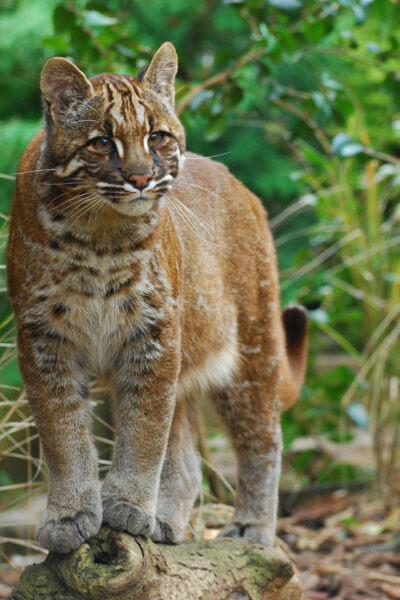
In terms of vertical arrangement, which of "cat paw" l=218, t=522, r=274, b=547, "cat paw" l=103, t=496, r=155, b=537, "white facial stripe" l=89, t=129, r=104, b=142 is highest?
"white facial stripe" l=89, t=129, r=104, b=142

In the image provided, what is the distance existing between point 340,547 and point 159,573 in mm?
2844

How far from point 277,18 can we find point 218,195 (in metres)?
1.67

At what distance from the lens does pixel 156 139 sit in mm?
3096

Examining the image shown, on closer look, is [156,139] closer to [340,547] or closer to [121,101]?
[121,101]

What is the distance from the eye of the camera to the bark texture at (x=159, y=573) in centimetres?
294

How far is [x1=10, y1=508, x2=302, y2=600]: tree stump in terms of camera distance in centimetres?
294

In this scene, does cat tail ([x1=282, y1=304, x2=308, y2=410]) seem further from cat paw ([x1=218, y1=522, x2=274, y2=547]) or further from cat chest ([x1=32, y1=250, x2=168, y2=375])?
cat chest ([x1=32, y1=250, x2=168, y2=375])

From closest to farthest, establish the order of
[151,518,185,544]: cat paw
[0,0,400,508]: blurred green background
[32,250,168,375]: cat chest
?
1. [32,250,168,375]: cat chest
2. [151,518,185,544]: cat paw
3. [0,0,400,508]: blurred green background

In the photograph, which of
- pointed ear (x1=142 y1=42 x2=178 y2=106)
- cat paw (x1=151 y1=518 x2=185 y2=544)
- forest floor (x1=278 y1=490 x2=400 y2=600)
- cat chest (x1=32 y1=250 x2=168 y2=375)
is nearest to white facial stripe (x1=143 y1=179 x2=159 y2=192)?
cat chest (x1=32 y1=250 x2=168 y2=375)

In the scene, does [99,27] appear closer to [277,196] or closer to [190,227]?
[190,227]

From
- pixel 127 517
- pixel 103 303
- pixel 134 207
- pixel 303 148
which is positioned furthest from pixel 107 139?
pixel 303 148

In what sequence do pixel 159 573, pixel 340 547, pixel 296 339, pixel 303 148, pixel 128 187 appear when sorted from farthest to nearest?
pixel 303 148 → pixel 340 547 → pixel 296 339 → pixel 159 573 → pixel 128 187

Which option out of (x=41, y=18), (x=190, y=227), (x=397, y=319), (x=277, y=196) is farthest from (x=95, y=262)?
(x=277, y=196)

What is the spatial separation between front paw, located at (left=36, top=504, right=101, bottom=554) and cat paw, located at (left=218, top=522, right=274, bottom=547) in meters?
1.14
